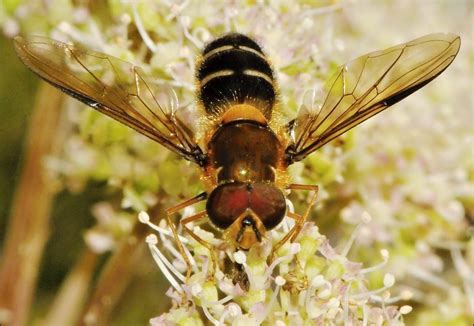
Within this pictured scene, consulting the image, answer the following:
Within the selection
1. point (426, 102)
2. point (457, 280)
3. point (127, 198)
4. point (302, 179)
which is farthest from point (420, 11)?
point (127, 198)

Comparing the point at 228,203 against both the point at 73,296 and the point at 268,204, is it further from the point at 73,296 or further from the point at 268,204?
the point at 73,296

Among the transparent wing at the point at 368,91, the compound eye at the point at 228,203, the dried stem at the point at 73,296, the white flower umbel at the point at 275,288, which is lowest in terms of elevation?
the white flower umbel at the point at 275,288

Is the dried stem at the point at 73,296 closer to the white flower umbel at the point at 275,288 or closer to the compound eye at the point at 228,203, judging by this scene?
the white flower umbel at the point at 275,288

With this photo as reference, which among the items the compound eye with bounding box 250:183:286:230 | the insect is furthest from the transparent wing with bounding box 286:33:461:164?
the compound eye with bounding box 250:183:286:230

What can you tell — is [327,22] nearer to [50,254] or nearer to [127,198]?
[127,198]

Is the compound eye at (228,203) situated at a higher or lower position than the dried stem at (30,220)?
lower

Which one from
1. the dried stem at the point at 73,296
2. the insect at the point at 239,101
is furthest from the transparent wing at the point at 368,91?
the dried stem at the point at 73,296

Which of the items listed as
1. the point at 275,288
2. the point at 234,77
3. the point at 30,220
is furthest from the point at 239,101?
the point at 30,220
